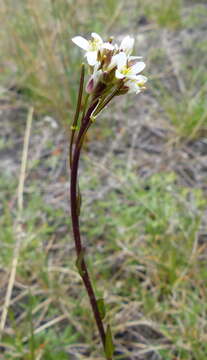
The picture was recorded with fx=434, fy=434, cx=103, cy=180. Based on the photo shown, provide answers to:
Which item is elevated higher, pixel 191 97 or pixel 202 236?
pixel 191 97

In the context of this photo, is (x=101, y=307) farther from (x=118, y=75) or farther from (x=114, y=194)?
(x=114, y=194)

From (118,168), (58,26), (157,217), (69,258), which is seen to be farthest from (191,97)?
(69,258)

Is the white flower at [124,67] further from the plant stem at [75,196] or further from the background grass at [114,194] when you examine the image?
the background grass at [114,194]

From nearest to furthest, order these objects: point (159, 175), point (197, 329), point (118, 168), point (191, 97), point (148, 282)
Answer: point (197, 329)
point (148, 282)
point (159, 175)
point (118, 168)
point (191, 97)

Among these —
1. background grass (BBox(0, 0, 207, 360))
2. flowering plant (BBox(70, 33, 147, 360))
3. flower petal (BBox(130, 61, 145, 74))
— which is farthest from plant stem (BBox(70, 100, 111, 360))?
background grass (BBox(0, 0, 207, 360))

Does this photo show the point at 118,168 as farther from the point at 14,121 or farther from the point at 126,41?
the point at 126,41

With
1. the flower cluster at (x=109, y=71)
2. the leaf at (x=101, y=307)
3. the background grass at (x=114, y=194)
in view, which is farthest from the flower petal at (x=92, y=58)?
the background grass at (x=114, y=194)

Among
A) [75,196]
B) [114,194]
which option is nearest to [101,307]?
[75,196]

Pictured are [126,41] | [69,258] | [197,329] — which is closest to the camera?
[126,41]
